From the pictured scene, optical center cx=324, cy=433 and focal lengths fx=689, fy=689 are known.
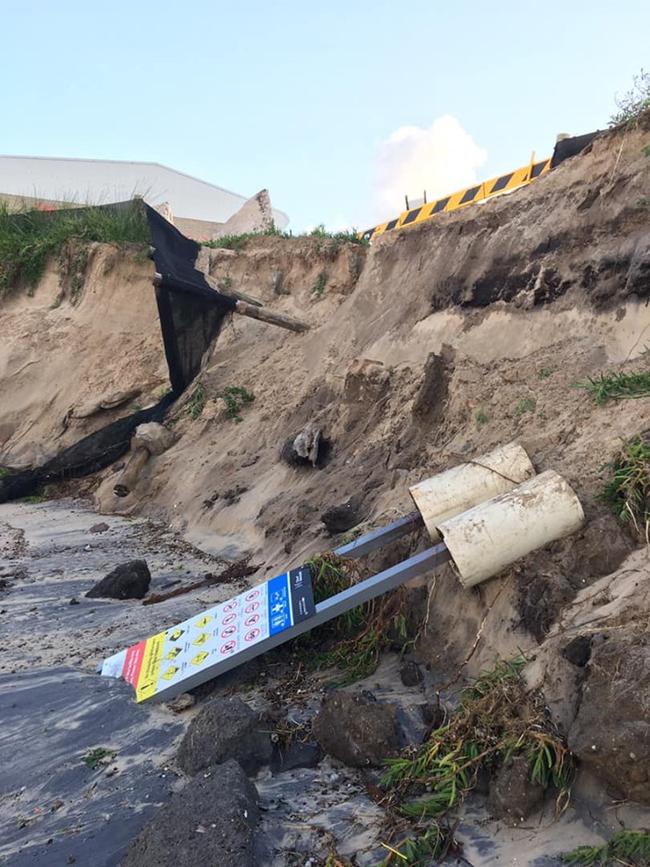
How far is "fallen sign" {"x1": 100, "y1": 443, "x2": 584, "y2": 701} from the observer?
3.19m

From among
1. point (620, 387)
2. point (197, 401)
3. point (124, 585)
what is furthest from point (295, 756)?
point (197, 401)

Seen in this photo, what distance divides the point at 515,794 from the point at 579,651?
22.4 inches

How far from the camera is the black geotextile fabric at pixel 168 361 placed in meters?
9.51

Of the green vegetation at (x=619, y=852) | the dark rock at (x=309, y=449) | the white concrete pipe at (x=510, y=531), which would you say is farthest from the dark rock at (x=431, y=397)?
the green vegetation at (x=619, y=852)

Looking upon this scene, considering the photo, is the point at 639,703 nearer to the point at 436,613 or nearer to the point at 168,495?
the point at 436,613

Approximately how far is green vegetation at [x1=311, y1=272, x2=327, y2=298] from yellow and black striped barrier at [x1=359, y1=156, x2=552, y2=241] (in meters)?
0.93

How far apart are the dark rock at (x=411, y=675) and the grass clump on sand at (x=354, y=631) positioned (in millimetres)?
186

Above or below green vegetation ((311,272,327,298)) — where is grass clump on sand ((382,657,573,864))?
below

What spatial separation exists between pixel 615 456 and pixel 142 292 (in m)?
9.98

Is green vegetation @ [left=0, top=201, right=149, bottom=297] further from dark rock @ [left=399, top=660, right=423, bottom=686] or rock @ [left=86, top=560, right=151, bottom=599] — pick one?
dark rock @ [left=399, top=660, right=423, bottom=686]

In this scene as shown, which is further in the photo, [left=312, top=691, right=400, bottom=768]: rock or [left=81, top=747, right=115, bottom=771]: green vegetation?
[left=81, top=747, right=115, bottom=771]: green vegetation

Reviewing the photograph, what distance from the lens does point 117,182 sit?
26016 millimetres

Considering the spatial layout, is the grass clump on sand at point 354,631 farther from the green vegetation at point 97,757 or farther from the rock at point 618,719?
the rock at point 618,719

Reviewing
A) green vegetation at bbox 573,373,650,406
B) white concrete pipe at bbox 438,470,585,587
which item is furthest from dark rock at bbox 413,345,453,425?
white concrete pipe at bbox 438,470,585,587
